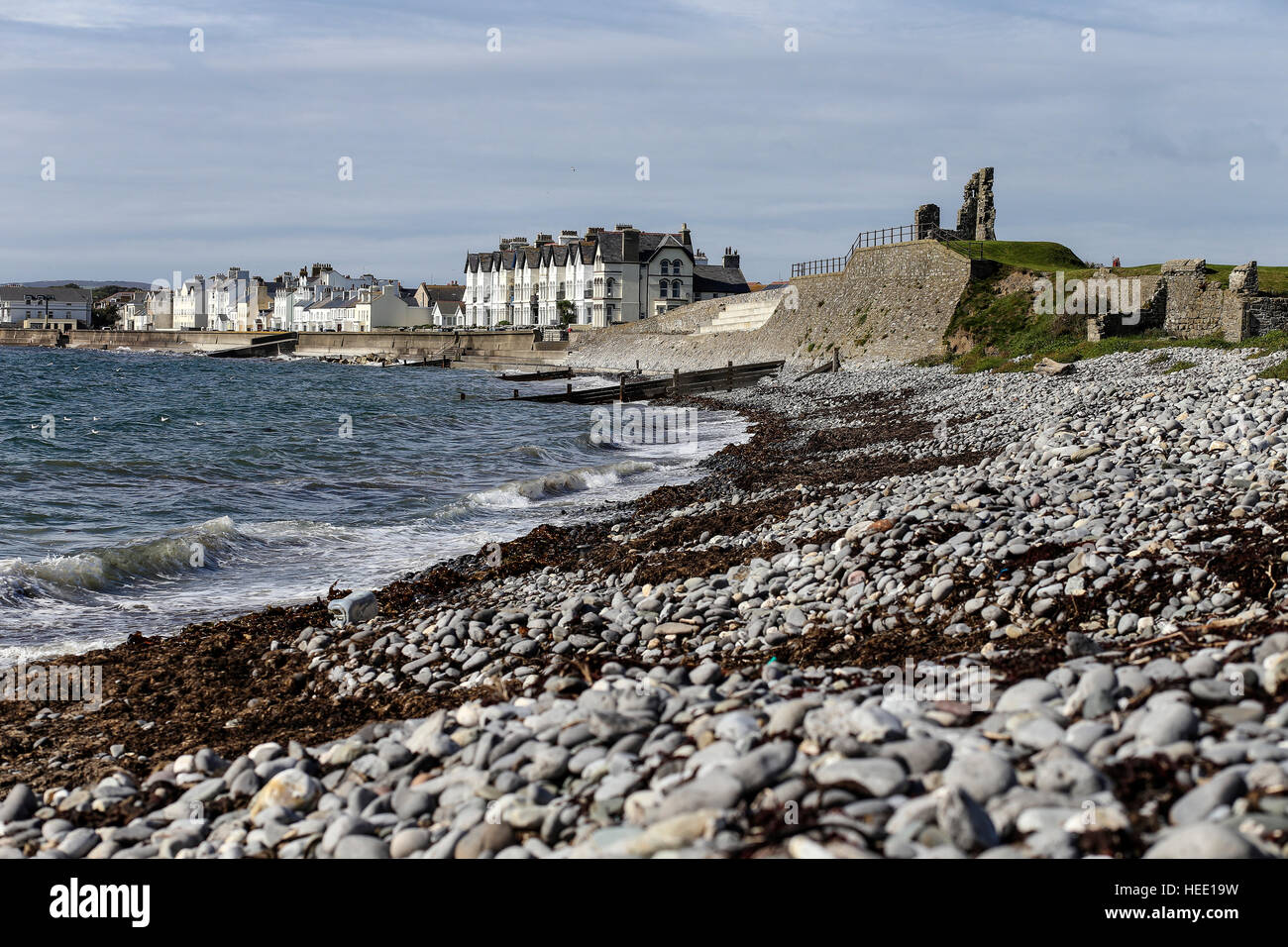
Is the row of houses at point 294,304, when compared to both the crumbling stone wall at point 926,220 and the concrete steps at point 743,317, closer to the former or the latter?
the concrete steps at point 743,317

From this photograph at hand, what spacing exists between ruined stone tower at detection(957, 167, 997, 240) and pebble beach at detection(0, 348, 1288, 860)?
126ft

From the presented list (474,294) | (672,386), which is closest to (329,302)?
(474,294)

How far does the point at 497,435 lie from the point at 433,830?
2719 centimetres

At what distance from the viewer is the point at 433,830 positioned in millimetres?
4180

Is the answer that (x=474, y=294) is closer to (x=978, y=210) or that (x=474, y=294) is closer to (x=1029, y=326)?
(x=978, y=210)

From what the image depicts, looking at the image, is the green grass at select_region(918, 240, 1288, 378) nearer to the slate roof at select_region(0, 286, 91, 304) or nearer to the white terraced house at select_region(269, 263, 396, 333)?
the white terraced house at select_region(269, 263, 396, 333)

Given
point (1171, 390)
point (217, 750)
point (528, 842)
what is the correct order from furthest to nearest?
1. point (1171, 390)
2. point (217, 750)
3. point (528, 842)

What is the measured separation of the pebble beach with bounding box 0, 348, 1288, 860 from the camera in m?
3.64

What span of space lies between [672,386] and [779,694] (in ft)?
142

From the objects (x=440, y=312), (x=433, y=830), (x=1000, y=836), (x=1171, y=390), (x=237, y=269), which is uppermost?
(x=237, y=269)

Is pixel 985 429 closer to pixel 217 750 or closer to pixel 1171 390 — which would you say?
pixel 1171 390

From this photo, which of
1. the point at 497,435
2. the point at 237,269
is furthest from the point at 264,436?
the point at 237,269

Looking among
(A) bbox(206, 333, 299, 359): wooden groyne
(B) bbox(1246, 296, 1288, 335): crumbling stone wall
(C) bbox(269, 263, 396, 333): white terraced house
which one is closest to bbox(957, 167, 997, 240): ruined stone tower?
(B) bbox(1246, 296, 1288, 335): crumbling stone wall

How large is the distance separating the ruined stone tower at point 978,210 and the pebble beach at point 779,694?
126ft
